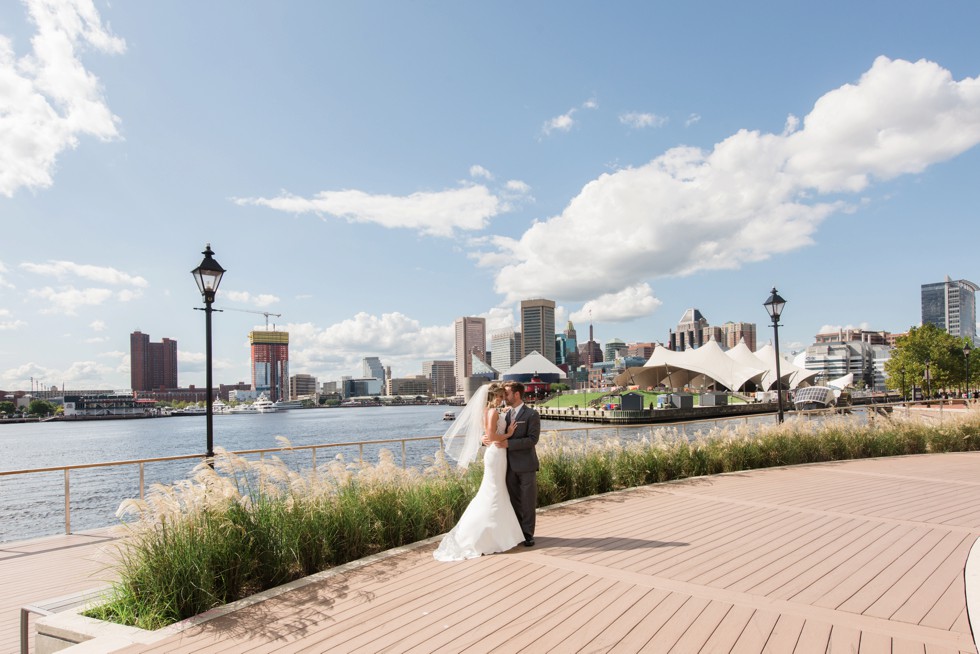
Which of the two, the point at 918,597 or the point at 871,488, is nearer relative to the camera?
the point at 918,597

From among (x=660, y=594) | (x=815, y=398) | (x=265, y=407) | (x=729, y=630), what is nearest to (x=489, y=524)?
(x=660, y=594)

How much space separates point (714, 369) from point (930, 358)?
26.4m

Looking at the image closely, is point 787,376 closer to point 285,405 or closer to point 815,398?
point 815,398

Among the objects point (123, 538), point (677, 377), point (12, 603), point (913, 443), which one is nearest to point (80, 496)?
point (12, 603)

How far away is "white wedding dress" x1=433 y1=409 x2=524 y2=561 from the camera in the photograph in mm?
5750

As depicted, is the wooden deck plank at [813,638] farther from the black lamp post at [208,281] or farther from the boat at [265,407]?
the boat at [265,407]

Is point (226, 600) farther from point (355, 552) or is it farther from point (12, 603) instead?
point (12, 603)

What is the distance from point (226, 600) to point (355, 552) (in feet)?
4.56

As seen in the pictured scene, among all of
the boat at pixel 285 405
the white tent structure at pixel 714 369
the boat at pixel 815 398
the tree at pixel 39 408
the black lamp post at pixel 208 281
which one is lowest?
the boat at pixel 285 405

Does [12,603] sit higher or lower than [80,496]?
higher

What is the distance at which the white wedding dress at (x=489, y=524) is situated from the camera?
5750 mm

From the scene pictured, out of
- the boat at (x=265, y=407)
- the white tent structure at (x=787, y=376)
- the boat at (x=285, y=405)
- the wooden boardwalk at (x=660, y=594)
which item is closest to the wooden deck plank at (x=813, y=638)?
the wooden boardwalk at (x=660, y=594)

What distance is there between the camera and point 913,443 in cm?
1426

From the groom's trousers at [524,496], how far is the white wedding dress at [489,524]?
8 cm
